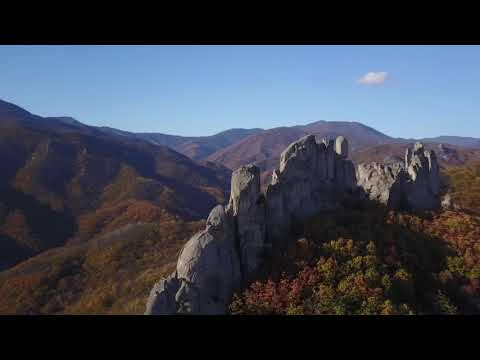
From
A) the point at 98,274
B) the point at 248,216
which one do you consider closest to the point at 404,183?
the point at 248,216

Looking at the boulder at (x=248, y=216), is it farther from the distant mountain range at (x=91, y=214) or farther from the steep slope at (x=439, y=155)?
the steep slope at (x=439, y=155)

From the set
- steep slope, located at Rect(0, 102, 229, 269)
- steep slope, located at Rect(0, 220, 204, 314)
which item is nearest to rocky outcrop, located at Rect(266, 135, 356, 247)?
steep slope, located at Rect(0, 220, 204, 314)

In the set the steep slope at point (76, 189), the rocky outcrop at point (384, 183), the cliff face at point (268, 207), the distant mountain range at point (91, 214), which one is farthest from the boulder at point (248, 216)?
the steep slope at point (76, 189)

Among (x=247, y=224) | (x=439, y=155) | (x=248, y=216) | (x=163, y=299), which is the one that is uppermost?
(x=439, y=155)

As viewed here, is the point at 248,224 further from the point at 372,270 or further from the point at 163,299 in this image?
the point at 372,270
